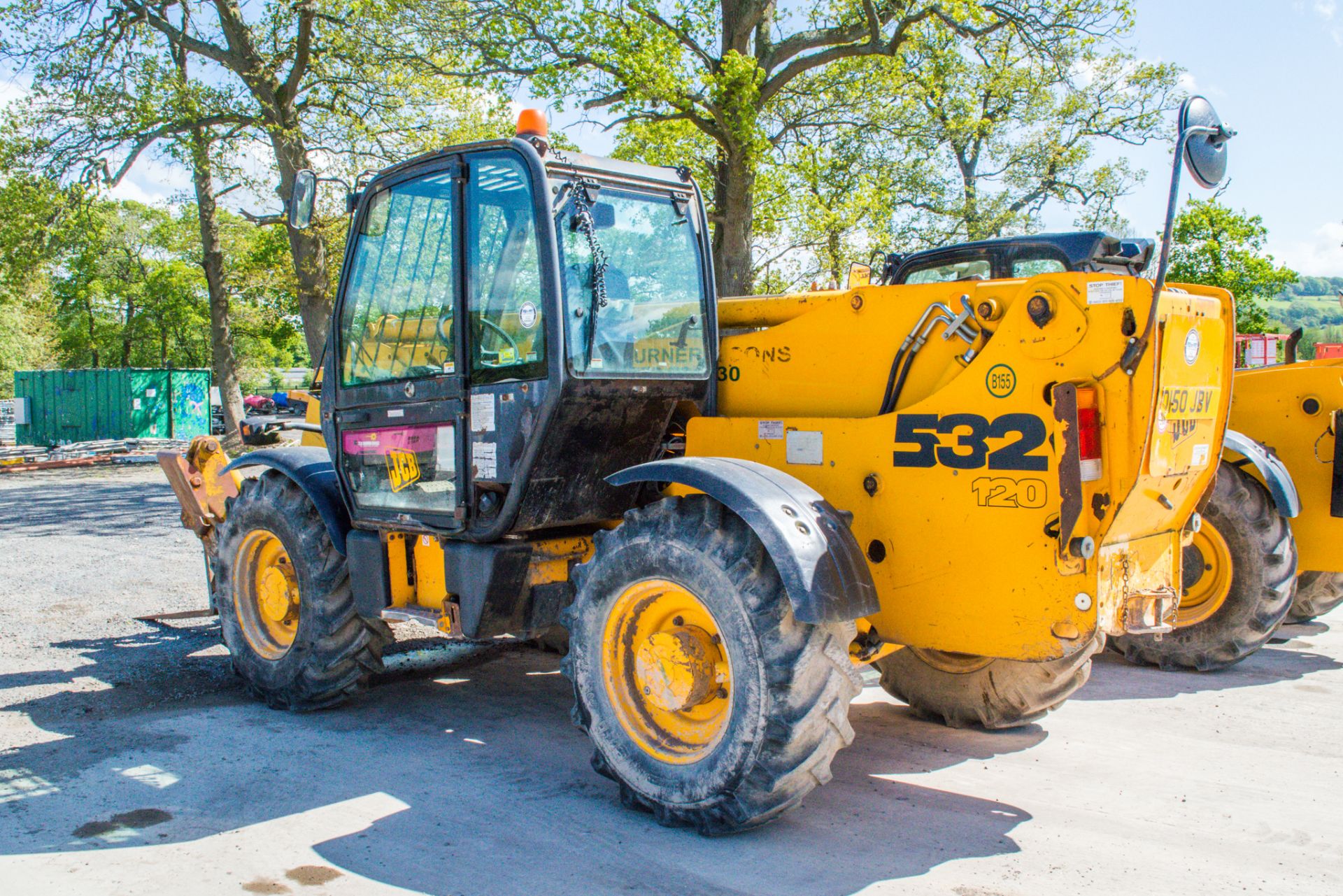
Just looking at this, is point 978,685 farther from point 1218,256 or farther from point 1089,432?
point 1218,256

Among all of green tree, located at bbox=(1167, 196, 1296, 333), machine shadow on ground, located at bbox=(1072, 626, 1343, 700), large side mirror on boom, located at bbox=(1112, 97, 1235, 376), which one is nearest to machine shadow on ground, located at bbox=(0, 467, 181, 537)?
machine shadow on ground, located at bbox=(1072, 626, 1343, 700)

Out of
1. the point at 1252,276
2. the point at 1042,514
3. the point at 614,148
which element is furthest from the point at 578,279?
the point at 1252,276

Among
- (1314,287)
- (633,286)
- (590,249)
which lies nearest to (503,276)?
(590,249)

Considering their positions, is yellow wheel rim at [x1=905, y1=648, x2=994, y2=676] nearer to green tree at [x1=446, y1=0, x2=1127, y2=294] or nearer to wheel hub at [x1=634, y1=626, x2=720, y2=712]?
wheel hub at [x1=634, y1=626, x2=720, y2=712]

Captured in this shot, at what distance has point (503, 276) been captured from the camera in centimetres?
463

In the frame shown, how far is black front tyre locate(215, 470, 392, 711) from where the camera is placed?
215 inches

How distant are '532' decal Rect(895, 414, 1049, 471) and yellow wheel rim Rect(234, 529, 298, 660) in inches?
132

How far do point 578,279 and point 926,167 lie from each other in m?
23.4

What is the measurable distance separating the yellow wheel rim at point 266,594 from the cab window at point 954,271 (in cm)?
426

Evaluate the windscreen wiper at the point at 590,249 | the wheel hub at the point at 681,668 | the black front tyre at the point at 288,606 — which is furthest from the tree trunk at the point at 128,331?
the wheel hub at the point at 681,668

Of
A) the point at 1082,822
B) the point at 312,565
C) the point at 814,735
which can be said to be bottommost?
the point at 1082,822

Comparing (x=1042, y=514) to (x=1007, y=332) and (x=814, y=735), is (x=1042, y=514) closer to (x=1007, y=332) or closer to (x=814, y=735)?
(x=1007, y=332)

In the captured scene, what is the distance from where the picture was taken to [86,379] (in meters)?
29.0

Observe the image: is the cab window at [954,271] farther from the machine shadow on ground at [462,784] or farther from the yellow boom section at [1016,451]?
the yellow boom section at [1016,451]
